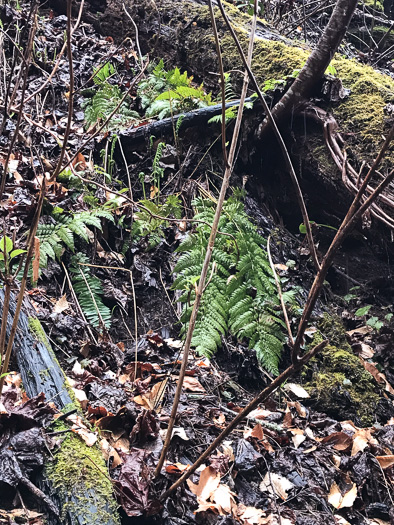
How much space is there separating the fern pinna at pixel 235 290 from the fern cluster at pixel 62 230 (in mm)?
723

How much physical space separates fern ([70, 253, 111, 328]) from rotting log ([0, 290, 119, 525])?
0.76 meters

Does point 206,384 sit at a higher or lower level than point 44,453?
lower

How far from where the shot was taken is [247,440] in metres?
2.37

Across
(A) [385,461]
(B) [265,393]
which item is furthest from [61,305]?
(A) [385,461]

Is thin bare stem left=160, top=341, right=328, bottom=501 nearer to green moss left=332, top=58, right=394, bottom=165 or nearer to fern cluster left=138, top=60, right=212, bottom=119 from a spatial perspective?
green moss left=332, top=58, right=394, bottom=165

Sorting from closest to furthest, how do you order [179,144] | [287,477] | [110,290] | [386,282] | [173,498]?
1. [173,498]
2. [287,477]
3. [110,290]
4. [386,282]
5. [179,144]

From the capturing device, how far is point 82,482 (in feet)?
5.32

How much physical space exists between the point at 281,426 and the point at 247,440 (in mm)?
315

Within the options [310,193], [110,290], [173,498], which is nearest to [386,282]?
[310,193]

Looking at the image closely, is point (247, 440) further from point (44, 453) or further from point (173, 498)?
point (44, 453)

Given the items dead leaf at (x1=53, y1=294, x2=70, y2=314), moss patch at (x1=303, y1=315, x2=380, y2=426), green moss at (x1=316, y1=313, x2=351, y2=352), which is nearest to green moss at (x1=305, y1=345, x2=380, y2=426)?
moss patch at (x1=303, y1=315, x2=380, y2=426)

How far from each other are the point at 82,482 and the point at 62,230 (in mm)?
1864

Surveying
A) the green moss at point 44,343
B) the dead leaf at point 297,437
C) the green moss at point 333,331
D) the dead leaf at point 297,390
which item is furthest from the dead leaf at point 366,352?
the green moss at point 44,343

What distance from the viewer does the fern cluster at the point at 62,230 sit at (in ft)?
9.69
